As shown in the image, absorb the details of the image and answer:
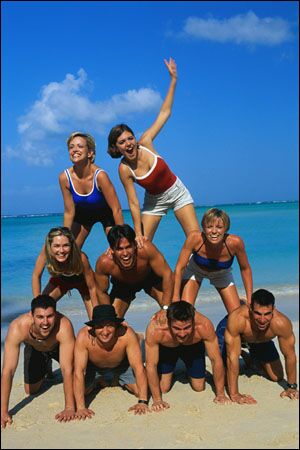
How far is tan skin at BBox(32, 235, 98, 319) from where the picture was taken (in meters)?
6.32

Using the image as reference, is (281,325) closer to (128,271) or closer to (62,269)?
(128,271)

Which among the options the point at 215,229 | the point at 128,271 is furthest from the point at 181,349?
the point at 215,229

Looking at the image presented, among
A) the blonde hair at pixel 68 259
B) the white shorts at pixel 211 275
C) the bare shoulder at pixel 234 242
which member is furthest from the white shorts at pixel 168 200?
the blonde hair at pixel 68 259

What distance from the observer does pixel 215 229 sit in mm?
6371

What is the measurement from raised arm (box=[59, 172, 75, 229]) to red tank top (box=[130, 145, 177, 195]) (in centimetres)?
91

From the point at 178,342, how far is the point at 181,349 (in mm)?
266

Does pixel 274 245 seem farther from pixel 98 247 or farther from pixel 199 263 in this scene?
pixel 199 263

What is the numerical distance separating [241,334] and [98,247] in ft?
63.4

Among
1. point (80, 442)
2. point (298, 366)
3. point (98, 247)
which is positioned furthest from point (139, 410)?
point (98, 247)

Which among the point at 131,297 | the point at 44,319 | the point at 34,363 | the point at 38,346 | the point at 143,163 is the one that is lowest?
the point at 34,363

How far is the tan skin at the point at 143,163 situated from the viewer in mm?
6828

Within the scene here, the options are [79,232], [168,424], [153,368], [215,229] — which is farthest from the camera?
[79,232]

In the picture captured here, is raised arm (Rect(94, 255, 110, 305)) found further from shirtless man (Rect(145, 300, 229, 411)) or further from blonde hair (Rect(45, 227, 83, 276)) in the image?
shirtless man (Rect(145, 300, 229, 411))

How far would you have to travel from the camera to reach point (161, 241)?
25875 mm
